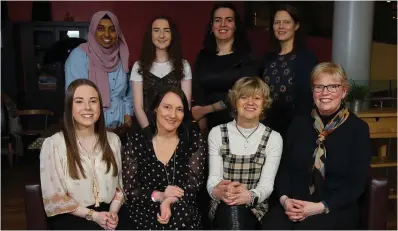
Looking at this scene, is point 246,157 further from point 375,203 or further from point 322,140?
point 375,203

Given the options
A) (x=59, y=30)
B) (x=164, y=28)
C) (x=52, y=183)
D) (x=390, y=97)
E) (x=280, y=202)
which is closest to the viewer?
(x=52, y=183)

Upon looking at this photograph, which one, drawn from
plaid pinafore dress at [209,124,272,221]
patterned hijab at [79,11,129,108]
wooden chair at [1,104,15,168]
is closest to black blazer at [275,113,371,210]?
plaid pinafore dress at [209,124,272,221]

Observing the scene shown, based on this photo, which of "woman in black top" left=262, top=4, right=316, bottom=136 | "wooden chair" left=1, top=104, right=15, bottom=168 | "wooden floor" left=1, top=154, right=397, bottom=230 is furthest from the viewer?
"wooden chair" left=1, top=104, right=15, bottom=168

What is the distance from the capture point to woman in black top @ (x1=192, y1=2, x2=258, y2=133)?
268 cm

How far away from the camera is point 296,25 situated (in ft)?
8.71

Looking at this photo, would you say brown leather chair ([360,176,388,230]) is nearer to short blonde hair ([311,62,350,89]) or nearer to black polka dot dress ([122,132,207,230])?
short blonde hair ([311,62,350,89])

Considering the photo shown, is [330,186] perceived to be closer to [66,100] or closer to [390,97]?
[66,100]

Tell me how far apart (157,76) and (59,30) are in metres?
4.19

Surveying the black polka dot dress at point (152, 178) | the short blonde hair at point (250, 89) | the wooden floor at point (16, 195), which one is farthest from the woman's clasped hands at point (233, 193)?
the wooden floor at point (16, 195)

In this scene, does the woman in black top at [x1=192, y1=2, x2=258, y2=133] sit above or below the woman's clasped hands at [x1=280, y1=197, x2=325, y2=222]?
above

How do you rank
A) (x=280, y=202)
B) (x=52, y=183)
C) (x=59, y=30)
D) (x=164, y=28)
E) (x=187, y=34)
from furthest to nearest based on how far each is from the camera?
(x=187, y=34), (x=59, y=30), (x=164, y=28), (x=280, y=202), (x=52, y=183)

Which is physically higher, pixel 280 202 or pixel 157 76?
pixel 157 76

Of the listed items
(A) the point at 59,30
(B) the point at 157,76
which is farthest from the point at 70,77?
(A) the point at 59,30

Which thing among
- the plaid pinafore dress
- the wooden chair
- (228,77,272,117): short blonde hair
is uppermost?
(228,77,272,117): short blonde hair
